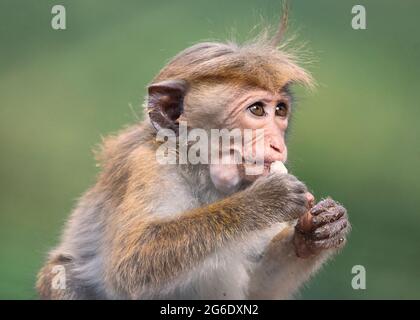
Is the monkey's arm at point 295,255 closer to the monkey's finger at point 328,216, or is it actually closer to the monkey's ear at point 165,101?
the monkey's finger at point 328,216

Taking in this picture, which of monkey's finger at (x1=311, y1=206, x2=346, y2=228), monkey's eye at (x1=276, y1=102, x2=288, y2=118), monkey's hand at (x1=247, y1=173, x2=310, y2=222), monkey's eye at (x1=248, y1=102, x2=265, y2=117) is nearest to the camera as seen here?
monkey's hand at (x1=247, y1=173, x2=310, y2=222)

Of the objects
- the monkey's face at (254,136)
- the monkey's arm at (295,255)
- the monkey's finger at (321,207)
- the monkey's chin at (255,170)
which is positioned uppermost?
the monkey's face at (254,136)

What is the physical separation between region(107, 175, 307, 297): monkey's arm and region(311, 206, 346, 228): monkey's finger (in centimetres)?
15

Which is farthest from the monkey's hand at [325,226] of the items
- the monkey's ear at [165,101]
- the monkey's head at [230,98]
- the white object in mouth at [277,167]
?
the monkey's ear at [165,101]

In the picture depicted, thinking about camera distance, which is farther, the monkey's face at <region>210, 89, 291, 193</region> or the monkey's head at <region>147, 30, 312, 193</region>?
the monkey's head at <region>147, 30, 312, 193</region>

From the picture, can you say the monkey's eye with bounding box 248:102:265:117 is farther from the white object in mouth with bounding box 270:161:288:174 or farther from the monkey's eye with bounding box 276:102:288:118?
the white object in mouth with bounding box 270:161:288:174

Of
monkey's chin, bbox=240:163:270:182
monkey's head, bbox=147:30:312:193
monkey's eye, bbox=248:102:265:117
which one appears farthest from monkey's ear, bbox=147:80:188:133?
monkey's chin, bbox=240:163:270:182

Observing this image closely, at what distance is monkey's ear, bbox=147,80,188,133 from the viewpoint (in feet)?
24.0

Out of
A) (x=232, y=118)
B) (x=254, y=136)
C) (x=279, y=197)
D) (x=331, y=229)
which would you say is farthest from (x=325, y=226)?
(x=232, y=118)

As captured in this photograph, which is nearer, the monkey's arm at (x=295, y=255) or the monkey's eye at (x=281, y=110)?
the monkey's arm at (x=295, y=255)

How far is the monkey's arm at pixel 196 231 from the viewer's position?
22.5 ft

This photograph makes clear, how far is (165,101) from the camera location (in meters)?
7.32
